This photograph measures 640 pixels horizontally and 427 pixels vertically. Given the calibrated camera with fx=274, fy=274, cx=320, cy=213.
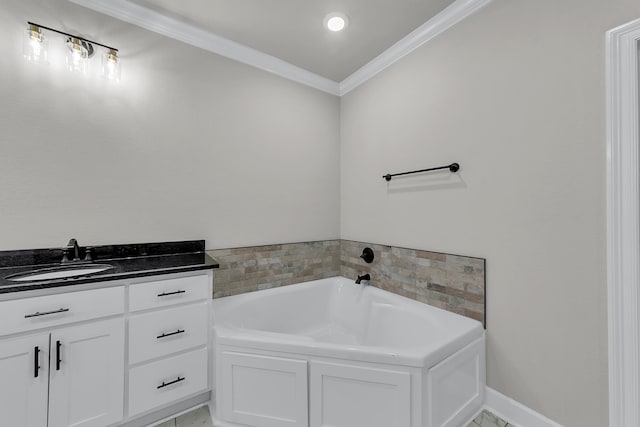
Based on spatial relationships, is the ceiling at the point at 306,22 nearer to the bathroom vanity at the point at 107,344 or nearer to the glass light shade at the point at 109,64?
the glass light shade at the point at 109,64

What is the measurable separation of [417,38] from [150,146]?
2106 mm

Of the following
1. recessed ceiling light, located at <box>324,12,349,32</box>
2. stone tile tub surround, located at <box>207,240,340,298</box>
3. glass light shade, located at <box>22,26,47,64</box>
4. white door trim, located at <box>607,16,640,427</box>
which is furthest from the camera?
stone tile tub surround, located at <box>207,240,340,298</box>

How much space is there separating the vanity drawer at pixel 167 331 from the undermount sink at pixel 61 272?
38 cm

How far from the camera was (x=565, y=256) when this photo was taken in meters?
1.36

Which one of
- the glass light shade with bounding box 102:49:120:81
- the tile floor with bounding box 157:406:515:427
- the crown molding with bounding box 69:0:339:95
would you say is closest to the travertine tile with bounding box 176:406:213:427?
the tile floor with bounding box 157:406:515:427

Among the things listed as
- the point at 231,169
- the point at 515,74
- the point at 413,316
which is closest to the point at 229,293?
the point at 231,169

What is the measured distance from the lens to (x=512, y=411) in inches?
60.6

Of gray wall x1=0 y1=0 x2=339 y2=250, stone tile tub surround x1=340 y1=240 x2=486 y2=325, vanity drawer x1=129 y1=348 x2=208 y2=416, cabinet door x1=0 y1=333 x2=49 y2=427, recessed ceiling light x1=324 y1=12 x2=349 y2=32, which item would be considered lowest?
vanity drawer x1=129 y1=348 x2=208 y2=416

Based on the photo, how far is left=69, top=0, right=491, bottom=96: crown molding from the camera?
1.78 meters

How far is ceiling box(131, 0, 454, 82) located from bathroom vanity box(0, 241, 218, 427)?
5.55 ft

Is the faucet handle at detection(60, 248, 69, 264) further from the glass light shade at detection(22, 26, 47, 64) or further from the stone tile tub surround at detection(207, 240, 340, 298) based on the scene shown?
the glass light shade at detection(22, 26, 47, 64)

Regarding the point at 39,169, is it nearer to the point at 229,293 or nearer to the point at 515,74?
the point at 229,293

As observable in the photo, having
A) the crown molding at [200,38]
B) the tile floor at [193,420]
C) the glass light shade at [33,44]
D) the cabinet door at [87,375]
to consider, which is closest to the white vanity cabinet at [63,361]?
the cabinet door at [87,375]

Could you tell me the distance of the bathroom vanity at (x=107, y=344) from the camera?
1.20 meters
